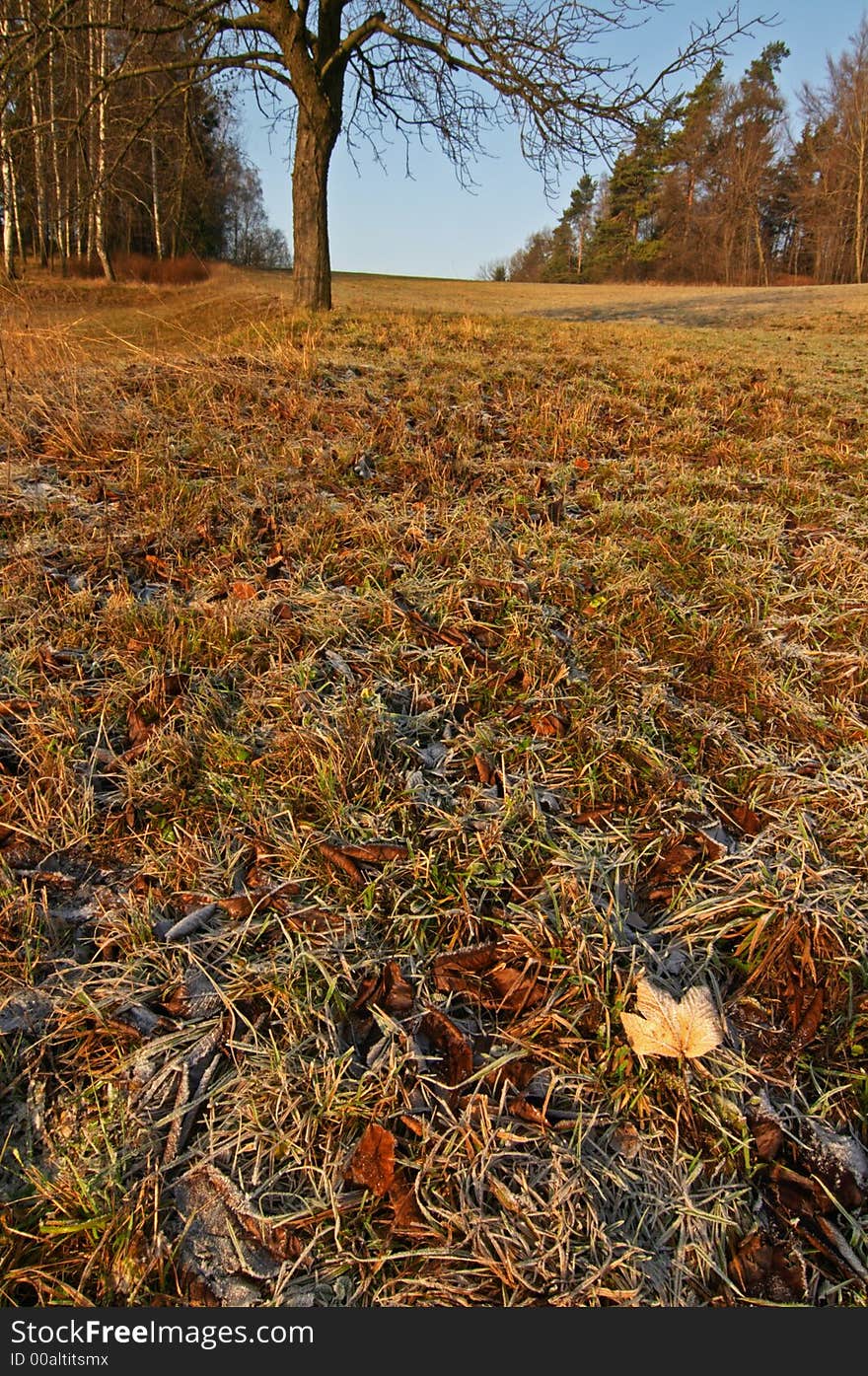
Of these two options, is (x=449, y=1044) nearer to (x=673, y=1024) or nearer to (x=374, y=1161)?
(x=374, y=1161)

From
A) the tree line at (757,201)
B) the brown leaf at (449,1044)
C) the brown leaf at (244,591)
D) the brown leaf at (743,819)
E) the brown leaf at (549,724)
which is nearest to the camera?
the brown leaf at (449,1044)

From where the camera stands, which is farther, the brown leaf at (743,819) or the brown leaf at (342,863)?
the brown leaf at (743,819)

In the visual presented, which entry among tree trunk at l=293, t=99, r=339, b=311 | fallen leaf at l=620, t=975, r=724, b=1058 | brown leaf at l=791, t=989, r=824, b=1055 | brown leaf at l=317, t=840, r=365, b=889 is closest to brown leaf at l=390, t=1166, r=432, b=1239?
fallen leaf at l=620, t=975, r=724, b=1058

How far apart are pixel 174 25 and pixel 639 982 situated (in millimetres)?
11461

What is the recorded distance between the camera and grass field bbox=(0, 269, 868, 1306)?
1.14 meters

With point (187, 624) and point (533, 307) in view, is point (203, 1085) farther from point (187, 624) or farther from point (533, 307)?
A: point (533, 307)

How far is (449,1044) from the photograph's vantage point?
4.45 ft

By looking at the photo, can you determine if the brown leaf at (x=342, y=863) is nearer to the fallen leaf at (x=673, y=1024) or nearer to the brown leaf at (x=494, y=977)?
the brown leaf at (x=494, y=977)

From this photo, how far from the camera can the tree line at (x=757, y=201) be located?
36.4 metres

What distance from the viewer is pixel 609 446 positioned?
4.43 m

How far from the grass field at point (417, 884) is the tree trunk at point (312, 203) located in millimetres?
7701

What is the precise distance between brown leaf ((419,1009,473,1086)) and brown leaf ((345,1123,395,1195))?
16cm

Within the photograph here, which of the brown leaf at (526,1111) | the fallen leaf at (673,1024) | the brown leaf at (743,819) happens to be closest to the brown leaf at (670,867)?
the brown leaf at (743,819)

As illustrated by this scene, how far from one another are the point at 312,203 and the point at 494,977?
11.0 meters
